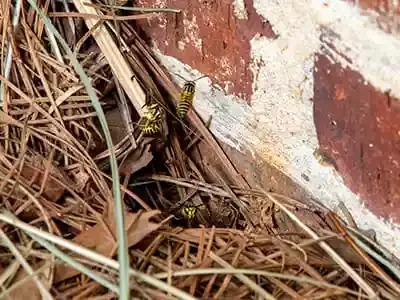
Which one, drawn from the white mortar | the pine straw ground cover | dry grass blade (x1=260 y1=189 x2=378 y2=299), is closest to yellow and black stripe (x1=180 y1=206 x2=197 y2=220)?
the pine straw ground cover

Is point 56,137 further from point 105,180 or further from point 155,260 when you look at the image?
point 155,260

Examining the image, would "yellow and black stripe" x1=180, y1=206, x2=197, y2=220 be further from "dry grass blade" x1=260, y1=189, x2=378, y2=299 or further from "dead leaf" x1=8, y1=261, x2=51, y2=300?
"dead leaf" x1=8, y1=261, x2=51, y2=300

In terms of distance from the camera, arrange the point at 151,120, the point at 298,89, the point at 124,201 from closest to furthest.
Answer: the point at 298,89 < the point at 124,201 < the point at 151,120

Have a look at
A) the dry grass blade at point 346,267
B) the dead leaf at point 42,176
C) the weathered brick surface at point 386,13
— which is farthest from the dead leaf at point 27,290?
the weathered brick surface at point 386,13

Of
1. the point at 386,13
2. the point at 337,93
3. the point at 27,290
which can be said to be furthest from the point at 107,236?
the point at 386,13

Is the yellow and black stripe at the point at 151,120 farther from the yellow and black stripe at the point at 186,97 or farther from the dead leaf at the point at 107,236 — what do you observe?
the dead leaf at the point at 107,236

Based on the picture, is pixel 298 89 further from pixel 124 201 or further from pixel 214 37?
pixel 124 201

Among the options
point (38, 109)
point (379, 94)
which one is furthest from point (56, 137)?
point (379, 94)
